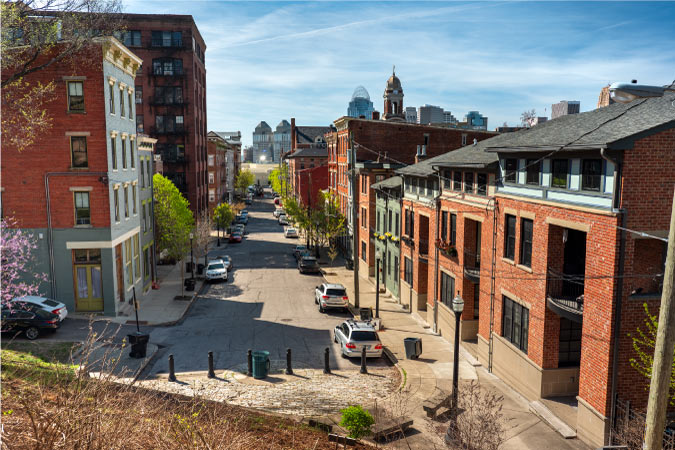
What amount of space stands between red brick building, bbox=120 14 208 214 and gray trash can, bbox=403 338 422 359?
47.3 metres

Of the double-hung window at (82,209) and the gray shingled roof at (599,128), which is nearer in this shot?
the gray shingled roof at (599,128)

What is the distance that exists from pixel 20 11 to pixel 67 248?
42.1ft

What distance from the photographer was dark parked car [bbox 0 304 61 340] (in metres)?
24.5

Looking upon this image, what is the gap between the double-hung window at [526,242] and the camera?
63.9 feet

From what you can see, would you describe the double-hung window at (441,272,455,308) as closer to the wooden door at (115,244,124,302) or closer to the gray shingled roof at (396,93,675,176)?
the gray shingled roof at (396,93,675,176)

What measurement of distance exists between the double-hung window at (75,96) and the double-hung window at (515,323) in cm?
2484

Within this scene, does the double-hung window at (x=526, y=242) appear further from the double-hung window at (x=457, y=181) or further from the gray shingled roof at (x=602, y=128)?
the double-hung window at (x=457, y=181)

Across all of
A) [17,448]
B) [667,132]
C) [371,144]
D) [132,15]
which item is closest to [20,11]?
[17,448]

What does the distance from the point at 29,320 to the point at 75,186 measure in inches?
320

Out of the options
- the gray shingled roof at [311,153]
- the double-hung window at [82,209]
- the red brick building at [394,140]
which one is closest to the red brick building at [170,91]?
the red brick building at [394,140]

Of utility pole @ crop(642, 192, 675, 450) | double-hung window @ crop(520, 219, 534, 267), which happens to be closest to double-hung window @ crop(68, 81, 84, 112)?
double-hung window @ crop(520, 219, 534, 267)

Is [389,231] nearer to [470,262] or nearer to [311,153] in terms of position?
[470,262]

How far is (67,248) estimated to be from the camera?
29.4 metres

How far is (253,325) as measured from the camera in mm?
29500
